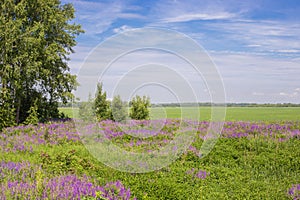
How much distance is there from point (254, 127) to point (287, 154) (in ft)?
16.8

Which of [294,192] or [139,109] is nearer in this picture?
[294,192]

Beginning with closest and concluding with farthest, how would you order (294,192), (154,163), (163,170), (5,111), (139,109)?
1. (294,192)
2. (163,170)
3. (154,163)
4. (5,111)
5. (139,109)

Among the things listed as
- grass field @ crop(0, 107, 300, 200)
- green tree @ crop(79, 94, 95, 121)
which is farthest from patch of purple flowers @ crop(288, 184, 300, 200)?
green tree @ crop(79, 94, 95, 121)

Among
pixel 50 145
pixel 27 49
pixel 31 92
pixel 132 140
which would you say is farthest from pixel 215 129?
pixel 31 92

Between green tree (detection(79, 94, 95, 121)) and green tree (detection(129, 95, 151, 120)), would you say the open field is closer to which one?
green tree (detection(79, 94, 95, 121))

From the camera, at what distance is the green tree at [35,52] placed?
70.2 feet

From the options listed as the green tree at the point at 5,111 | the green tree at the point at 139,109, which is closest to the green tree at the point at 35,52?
the green tree at the point at 5,111

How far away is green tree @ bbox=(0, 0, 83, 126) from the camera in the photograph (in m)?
21.4

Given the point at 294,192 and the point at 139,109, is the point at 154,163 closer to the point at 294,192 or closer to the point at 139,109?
the point at 294,192

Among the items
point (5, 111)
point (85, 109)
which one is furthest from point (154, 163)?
point (5, 111)

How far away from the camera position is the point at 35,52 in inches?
862

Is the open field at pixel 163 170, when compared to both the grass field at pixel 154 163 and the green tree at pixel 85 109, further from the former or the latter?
the green tree at pixel 85 109

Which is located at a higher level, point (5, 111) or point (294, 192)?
point (5, 111)

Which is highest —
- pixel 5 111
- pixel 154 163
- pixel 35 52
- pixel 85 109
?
pixel 35 52
